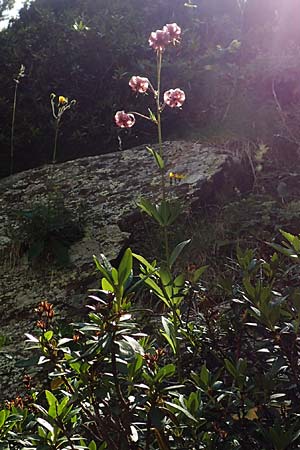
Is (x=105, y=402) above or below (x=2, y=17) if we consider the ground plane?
below

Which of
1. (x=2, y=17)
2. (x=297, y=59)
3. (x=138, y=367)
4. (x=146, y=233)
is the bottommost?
(x=146, y=233)

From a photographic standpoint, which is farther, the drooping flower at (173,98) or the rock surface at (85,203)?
the rock surface at (85,203)

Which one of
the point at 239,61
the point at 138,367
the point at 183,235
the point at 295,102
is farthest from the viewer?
the point at 239,61

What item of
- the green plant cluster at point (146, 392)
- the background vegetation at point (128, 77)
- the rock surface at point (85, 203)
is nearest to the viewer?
the green plant cluster at point (146, 392)

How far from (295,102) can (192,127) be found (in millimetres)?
847

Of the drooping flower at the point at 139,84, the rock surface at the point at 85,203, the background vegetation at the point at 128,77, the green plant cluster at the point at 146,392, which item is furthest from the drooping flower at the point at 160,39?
the background vegetation at the point at 128,77

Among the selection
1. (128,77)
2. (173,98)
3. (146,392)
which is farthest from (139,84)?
(128,77)

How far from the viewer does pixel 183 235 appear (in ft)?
10.2

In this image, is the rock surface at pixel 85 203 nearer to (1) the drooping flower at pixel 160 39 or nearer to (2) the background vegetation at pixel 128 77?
(2) the background vegetation at pixel 128 77

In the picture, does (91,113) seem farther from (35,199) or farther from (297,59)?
(297,59)

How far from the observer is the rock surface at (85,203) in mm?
2781

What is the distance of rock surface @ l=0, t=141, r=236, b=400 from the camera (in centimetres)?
278

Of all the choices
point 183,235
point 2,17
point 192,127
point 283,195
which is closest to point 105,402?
point 183,235

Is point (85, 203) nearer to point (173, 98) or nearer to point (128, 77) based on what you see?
point (173, 98)
